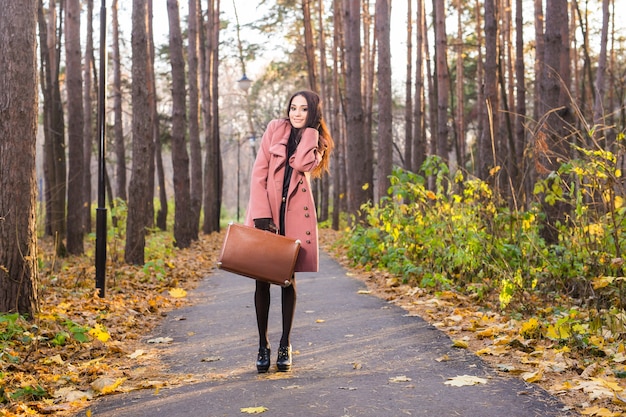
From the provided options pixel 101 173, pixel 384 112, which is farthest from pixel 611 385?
pixel 384 112

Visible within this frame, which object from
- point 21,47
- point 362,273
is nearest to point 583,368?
A: point 21,47

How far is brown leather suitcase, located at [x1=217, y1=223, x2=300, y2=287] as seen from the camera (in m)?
5.09

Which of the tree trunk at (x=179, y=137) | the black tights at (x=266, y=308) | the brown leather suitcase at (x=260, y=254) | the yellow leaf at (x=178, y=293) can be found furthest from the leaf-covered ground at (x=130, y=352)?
the tree trunk at (x=179, y=137)

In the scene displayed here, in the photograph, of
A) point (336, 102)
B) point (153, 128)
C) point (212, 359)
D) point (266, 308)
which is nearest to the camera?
point (266, 308)

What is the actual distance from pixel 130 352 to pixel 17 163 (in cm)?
197

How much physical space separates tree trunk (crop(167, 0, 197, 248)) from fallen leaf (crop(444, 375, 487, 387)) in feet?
47.3

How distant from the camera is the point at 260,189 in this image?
17.2 feet

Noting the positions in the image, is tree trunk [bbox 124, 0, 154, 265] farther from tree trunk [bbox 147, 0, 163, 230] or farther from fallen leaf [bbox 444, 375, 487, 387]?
fallen leaf [bbox 444, 375, 487, 387]

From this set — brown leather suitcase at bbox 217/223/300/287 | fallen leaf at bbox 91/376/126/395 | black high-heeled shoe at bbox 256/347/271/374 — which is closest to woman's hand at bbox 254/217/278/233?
brown leather suitcase at bbox 217/223/300/287

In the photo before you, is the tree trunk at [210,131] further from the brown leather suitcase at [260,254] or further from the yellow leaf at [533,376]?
the yellow leaf at [533,376]

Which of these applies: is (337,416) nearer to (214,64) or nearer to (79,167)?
(79,167)

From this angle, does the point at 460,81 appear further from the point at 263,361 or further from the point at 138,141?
the point at 263,361

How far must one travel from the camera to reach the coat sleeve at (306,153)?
207 inches

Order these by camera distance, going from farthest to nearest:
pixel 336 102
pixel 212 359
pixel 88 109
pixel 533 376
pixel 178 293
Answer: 1. pixel 336 102
2. pixel 88 109
3. pixel 178 293
4. pixel 212 359
5. pixel 533 376
